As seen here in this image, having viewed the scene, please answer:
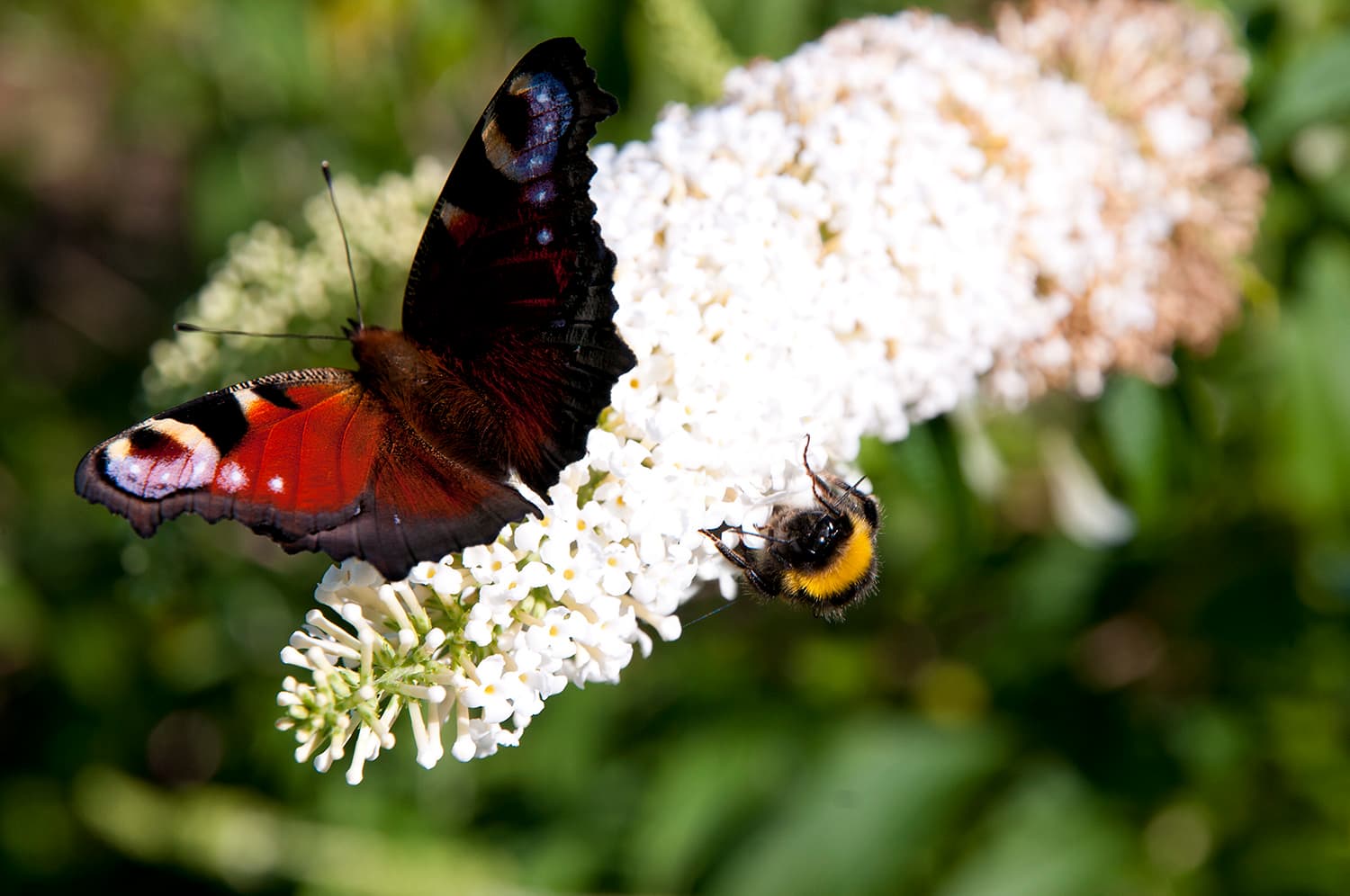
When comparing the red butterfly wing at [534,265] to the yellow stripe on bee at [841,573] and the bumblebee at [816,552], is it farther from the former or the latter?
the yellow stripe on bee at [841,573]

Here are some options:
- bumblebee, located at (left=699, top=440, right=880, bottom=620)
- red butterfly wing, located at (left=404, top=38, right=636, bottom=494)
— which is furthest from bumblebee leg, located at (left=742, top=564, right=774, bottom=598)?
red butterfly wing, located at (left=404, top=38, right=636, bottom=494)

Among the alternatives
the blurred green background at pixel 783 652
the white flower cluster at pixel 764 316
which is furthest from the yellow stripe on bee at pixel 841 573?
the blurred green background at pixel 783 652

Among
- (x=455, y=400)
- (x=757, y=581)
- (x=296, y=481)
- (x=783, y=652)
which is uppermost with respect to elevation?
(x=455, y=400)

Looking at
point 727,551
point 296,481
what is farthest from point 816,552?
point 296,481

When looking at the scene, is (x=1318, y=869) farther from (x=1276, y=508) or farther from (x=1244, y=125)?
(x=1244, y=125)

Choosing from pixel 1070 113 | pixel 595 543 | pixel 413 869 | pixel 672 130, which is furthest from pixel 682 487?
pixel 413 869

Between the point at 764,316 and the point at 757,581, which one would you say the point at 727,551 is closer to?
the point at 757,581

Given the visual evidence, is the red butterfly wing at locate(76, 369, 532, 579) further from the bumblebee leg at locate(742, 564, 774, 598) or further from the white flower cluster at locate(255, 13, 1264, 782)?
the bumblebee leg at locate(742, 564, 774, 598)
